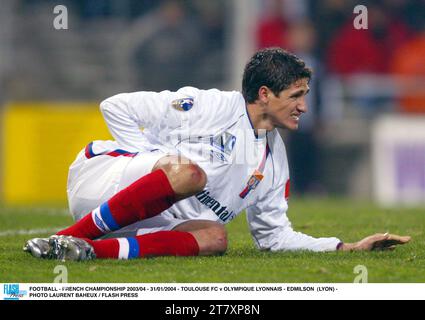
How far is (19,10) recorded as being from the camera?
16.9 m

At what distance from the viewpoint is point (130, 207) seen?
6.49 metres

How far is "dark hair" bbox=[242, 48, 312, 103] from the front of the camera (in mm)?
7055

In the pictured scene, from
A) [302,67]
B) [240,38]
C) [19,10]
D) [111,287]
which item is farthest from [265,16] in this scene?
[111,287]

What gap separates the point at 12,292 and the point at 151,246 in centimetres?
109

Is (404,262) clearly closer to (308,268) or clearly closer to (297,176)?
(308,268)

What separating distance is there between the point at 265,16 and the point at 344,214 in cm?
609

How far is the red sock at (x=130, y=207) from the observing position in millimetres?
6426

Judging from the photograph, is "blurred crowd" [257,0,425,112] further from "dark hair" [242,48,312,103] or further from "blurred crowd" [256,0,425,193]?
"dark hair" [242,48,312,103]

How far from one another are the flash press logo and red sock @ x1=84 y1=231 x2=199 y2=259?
0.74 meters

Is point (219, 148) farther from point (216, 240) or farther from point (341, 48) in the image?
point (341, 48)

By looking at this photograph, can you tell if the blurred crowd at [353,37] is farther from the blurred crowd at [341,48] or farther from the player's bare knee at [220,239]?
the player's bare knee at [220,239]

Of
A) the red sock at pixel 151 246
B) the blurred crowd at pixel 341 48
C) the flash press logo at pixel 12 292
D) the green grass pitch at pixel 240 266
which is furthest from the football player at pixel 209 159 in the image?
the blurred crowd at pixel 341 48

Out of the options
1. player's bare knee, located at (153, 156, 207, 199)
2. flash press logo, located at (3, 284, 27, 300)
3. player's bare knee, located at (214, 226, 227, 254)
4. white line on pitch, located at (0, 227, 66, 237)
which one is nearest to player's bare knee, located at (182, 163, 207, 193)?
player's bare knee, located at (153, 156, 207, 199)

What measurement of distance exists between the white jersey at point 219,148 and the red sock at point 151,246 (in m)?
0.35
